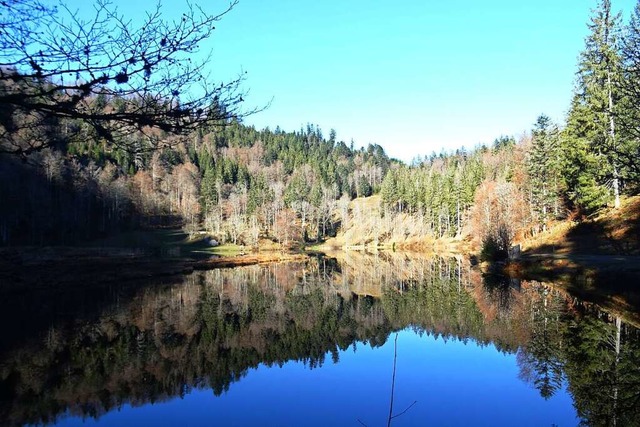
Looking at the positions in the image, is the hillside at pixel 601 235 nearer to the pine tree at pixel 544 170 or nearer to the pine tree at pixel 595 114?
the pine tree at pixel 595 114

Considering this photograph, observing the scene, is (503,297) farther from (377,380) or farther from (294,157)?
(294,157)

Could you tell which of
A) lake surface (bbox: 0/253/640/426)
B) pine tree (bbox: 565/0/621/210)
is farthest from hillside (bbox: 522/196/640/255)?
lake surface (bbox: 0/253/640/426)

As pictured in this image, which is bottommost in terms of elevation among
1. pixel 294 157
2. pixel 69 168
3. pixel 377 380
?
pixel 377 380

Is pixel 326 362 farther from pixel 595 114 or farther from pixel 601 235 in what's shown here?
pixel 595 114

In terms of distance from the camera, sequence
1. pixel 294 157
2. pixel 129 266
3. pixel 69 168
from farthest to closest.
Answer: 1. pixel 294 157
2. pixel 69 168
3. pixel 129 266

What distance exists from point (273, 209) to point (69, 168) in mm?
50934

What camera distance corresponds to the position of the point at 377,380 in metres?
12.9

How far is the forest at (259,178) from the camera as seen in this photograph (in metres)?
5.18

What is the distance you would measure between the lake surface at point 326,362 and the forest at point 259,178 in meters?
4.65

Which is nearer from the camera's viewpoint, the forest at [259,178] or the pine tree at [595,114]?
the forest at [259,178]

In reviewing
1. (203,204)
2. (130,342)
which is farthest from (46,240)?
(130,342)

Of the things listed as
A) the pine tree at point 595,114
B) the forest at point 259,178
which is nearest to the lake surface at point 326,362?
the forest at point 259,178

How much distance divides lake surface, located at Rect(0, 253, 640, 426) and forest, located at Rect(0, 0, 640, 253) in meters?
4.65

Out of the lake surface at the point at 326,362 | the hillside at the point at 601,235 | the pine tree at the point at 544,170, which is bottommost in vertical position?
the lake surface at the point at 326,362
